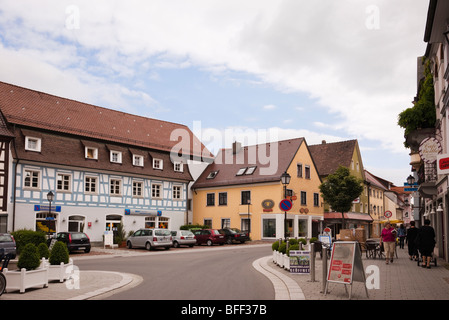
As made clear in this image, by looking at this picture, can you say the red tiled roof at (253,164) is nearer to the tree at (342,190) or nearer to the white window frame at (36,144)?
the tree at (342,190)

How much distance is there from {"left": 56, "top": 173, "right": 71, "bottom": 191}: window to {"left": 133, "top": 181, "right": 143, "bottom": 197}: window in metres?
6.54

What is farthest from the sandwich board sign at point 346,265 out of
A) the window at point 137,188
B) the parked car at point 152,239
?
the window at point 137,188

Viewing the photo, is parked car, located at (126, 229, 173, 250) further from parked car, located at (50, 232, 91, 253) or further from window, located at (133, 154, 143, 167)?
window, located at (133, 154, 143, 167)

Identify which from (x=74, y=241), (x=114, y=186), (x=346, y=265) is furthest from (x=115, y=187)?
(x=346, y=265)

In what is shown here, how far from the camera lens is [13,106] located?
35.0 meters

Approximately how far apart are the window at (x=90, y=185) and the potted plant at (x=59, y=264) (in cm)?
2385

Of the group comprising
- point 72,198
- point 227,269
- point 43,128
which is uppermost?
point 43,128

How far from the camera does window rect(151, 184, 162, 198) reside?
140ft

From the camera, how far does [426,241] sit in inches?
657

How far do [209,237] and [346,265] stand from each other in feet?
90.5

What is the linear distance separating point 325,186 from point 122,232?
19.4m
